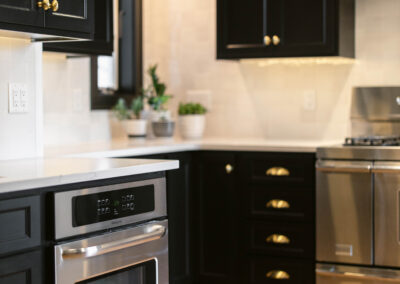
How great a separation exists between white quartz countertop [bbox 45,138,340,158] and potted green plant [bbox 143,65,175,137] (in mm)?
143

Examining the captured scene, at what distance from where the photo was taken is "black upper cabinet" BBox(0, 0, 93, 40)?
8.18 feet

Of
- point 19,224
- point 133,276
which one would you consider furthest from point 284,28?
point 19,224

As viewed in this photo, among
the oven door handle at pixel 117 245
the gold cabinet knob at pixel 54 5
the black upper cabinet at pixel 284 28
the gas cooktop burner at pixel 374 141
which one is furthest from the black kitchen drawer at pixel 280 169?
the gold cabinet knob at pixel 54 5

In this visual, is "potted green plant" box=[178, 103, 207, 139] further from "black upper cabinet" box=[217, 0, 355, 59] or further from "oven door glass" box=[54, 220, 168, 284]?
"oven door glass" box=[54, 220, 168, 284]

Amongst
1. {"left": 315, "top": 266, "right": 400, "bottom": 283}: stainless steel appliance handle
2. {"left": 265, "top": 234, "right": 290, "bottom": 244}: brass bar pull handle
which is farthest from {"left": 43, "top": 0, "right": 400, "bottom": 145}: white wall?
{"left": 315, "top": 266, "right": 400, "bottom": 283}: stainless steel appliance handle

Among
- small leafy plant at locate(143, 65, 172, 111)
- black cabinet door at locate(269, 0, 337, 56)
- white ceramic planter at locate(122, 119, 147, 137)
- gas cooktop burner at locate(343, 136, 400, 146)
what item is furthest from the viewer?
small leafy plant at locate(143, 65, 172, 111)

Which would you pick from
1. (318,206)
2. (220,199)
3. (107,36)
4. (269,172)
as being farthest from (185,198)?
(107,36)

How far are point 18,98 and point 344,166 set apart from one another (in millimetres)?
1602

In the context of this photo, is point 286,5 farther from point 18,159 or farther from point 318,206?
point 18,159

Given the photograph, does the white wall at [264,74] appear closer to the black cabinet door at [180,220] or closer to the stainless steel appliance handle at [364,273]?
the black cabinet door at [180,220]

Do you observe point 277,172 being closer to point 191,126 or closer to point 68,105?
point 191,126

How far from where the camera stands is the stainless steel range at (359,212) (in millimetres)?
3453

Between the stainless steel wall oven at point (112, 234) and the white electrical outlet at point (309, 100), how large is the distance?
176 cm

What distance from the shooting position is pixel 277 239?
3.77 meters
